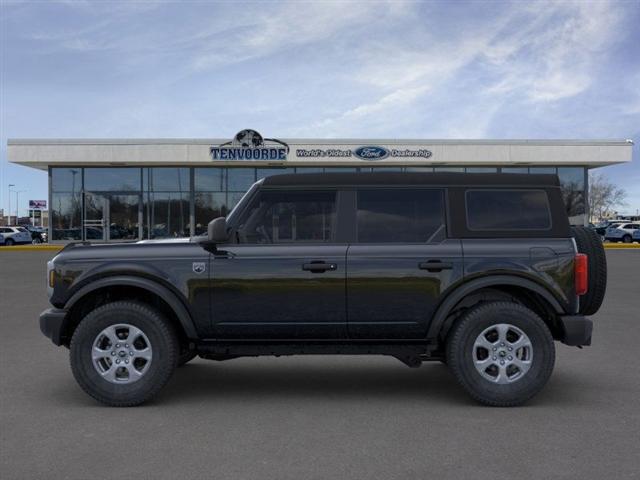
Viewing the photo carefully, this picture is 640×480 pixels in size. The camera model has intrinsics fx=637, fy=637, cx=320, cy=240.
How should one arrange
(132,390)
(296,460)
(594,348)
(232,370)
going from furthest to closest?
(594,348) → (232,370) → (132,390) → (296,460)

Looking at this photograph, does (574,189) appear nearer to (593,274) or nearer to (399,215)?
(593,274)

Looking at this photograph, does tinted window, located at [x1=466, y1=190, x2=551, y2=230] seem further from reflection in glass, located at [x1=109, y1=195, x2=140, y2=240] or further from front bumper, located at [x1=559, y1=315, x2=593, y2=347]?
reflection in glass, located at [x1=109, y1=195, x2=140, y2=240]

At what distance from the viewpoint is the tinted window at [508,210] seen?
213 inches

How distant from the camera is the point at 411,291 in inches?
205

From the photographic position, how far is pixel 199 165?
37.0 meters

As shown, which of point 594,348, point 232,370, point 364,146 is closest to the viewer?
point 232,370

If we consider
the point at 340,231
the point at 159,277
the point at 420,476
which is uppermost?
the point at 340,231

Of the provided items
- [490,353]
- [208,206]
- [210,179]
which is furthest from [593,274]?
[208,206]

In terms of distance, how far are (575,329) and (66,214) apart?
36.6m

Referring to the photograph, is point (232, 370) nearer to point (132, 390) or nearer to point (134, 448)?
point (132, 390)

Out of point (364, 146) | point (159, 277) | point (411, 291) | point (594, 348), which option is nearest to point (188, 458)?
point (159, 277)

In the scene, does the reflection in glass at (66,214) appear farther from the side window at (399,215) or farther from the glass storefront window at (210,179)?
the side window at (399,215)

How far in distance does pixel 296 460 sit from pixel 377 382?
220cm

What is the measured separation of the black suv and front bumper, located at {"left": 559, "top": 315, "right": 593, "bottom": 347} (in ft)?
0.04
